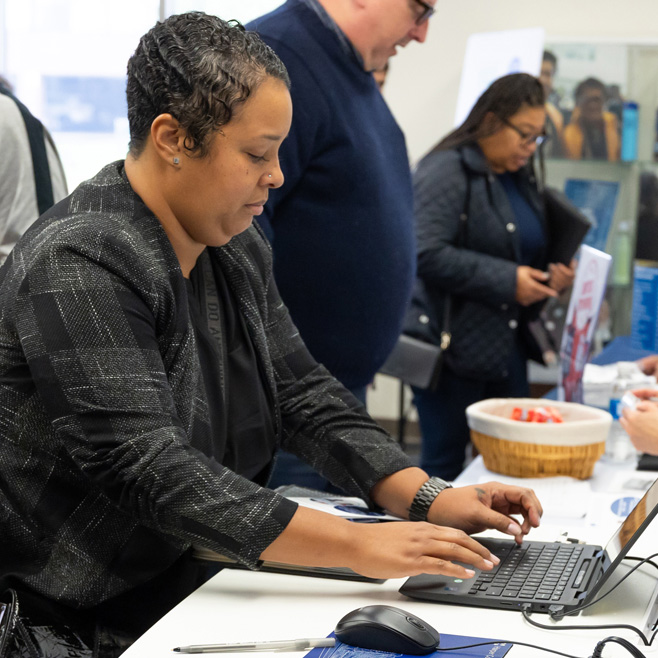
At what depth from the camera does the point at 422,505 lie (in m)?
Answer: 1.44

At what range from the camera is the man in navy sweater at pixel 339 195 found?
1.95m

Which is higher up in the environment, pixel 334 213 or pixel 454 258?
pixel 334 213

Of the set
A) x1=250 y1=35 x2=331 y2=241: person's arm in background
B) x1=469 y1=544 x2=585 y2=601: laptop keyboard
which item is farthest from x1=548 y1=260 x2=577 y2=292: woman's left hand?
x1=469 y1=544 x2=585 y2=601: laptop keyboard

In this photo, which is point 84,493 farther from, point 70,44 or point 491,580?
point 70,44

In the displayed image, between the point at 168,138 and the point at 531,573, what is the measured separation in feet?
Answer: 2.44

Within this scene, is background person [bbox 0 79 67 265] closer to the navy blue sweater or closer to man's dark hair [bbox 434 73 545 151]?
the navy blue sweater

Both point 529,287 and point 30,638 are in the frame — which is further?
point 529,287

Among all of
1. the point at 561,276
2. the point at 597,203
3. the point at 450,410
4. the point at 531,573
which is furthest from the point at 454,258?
the point at 597,203

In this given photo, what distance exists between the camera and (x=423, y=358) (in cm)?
294

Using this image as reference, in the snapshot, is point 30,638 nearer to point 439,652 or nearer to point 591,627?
point 439,652

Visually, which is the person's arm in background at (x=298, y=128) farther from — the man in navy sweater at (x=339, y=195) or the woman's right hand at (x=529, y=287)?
the woman's right hand at (x=529, y=287)

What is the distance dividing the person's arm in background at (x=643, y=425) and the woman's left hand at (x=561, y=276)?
1.15 meters

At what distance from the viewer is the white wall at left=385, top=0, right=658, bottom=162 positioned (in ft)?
16.0

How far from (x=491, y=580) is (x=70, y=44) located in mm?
3839
